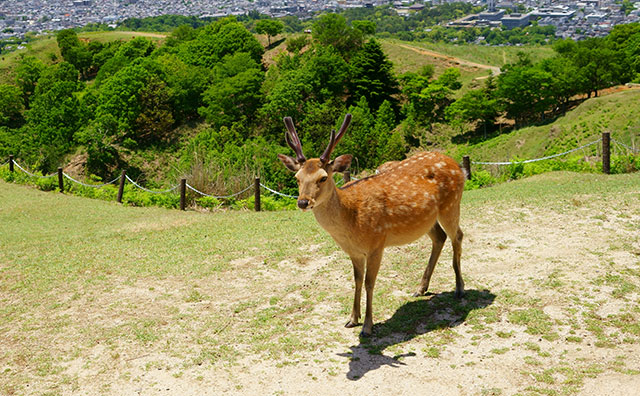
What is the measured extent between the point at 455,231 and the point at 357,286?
157 cm

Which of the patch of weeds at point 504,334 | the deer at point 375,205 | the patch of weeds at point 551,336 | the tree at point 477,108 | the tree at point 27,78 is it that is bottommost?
the tree at point 477,108

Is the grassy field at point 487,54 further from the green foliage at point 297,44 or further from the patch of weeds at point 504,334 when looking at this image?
the patch of weeds at point 504,334

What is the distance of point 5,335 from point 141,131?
51475mm

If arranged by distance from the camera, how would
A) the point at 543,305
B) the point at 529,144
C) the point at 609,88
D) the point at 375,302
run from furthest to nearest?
1. the point at 609,88
2. the point at 529,144
3. the point at 375,302
4. the point at 543,305

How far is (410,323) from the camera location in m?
7.73

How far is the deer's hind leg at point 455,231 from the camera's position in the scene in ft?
26.5

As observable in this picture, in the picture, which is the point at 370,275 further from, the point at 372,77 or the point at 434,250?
the point at 372,77

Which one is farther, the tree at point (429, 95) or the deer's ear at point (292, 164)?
the tree at point (429, 95)

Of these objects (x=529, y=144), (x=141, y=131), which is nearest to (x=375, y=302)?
(x=529, y=144)

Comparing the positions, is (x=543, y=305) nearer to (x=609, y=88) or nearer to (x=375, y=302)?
(x=375, y=302)

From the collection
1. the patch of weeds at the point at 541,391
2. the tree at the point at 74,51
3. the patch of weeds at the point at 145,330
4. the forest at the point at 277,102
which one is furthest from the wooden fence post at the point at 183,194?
the tree at the point at 74,51

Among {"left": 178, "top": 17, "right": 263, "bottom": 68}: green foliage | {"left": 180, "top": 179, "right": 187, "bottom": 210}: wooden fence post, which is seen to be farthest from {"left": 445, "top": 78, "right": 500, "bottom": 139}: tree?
{"left": 180, "top": 179, "right": 187, "bottom": 210}: wooden fence post

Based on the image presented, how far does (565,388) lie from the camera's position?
6090mm

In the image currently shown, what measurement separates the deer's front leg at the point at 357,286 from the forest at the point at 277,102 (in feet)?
124
